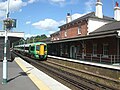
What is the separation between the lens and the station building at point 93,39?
77.4ft

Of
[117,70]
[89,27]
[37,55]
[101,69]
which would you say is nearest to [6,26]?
[117,70]

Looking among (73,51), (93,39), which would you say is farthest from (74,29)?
(93,39)

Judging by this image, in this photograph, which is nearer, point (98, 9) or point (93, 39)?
point (93, 39)

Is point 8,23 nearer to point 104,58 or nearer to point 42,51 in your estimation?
point 104,58

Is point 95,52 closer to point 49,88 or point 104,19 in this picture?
point 104,19

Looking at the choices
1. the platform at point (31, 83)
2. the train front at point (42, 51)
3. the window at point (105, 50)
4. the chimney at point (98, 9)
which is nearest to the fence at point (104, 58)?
the window at point (105, 50)

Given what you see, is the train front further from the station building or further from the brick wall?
the brick wall

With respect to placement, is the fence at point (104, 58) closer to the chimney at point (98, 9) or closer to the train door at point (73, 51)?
the train door at point (73, 51)

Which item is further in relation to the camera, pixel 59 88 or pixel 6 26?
pixel 6 26

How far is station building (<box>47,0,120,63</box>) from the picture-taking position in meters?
23.6

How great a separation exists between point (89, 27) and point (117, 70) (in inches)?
812

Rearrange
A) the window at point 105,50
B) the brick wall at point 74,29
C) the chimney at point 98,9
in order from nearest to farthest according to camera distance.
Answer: the window at point 105,50, the brick wall at point 74,29, the chimney at point 98,9

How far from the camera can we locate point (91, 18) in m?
36.0

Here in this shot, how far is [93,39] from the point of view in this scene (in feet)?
87.8
